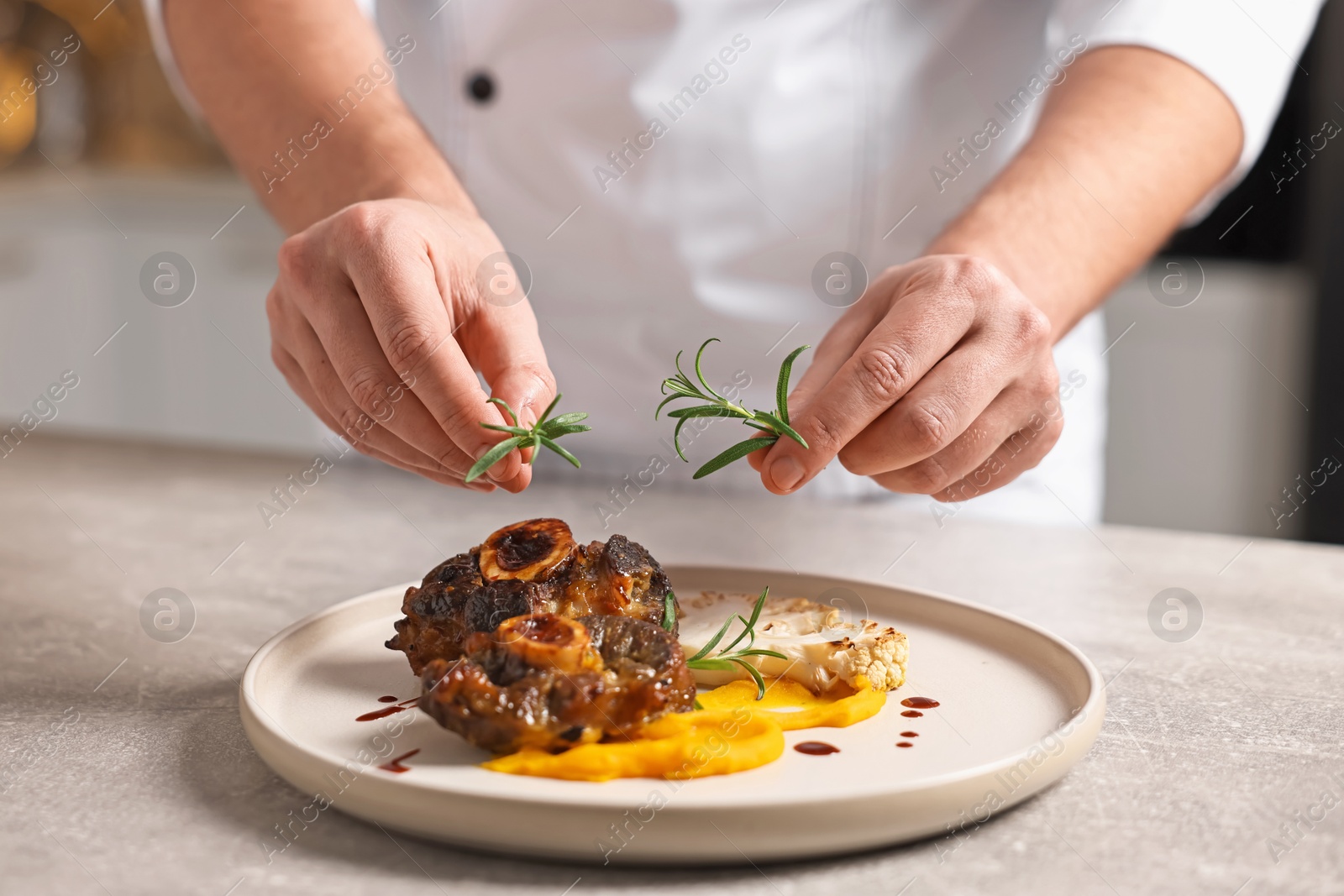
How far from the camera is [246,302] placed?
4340 mm

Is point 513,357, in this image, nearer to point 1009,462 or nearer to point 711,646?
point 711,646

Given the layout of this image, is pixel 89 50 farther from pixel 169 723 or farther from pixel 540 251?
pixel 169 723

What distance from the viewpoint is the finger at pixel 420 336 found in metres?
1.20

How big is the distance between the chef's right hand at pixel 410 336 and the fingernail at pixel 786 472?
0.25m

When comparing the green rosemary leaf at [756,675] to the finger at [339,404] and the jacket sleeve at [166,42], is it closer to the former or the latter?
the finger at [339,404]

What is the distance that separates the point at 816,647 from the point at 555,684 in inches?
12.0

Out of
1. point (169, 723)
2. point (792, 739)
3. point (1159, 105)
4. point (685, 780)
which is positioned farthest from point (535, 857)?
point (1159, 105)

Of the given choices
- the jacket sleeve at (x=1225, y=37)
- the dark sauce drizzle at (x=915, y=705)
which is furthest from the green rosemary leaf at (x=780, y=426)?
Answer: the jacket sleeve at (x=1225, y=37)

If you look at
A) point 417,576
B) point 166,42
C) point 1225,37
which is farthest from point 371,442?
point 1225,37

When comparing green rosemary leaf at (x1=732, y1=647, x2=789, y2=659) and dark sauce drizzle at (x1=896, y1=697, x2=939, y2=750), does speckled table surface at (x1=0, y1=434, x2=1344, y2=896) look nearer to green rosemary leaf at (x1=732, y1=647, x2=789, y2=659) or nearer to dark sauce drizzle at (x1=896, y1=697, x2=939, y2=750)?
dark sauce drizzle at (x1=896, y1=697, x2=939, y2=750)

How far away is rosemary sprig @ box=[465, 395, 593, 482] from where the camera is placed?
3.71ft

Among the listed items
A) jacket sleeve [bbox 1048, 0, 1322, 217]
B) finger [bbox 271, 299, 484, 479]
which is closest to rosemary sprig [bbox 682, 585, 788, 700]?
finger [bbox 271, 299, 484, 479]

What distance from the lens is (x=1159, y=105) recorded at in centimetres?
172

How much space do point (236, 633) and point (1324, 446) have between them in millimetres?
3294
